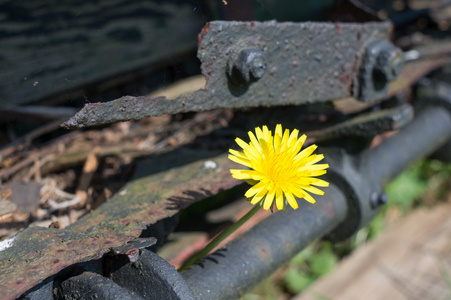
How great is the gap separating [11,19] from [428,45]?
7.07ft

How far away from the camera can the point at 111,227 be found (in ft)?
3.32

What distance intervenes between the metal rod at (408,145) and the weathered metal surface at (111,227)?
2.09 feet

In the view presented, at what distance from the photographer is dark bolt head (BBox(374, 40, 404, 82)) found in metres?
1.45

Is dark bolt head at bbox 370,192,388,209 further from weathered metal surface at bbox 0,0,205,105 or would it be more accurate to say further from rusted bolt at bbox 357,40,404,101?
weathered metal surface at bbox 0,0,205,105

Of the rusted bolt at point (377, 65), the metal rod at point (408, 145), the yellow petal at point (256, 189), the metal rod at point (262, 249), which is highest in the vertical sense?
the rusted bolt at point (377, 65)

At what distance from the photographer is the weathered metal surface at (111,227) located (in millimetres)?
837

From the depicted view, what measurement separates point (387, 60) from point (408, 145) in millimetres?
542

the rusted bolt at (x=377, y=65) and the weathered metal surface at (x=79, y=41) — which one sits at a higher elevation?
the weathered metal surface at (x=79, y=41)

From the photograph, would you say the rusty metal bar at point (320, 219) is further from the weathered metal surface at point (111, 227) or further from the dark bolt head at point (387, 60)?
the dark bolt head at point (387, 60)

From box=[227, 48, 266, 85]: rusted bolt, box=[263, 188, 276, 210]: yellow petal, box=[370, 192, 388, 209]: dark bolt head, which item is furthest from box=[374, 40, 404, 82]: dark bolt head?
box=[263, 188, 276, 210]: yellow petal

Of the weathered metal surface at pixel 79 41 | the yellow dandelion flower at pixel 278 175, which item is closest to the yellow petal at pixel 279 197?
the yellow dandelion flower at pixel 278 175

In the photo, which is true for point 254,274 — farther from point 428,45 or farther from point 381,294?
point 428,45

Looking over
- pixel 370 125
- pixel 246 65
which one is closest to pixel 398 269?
pixel 370 125

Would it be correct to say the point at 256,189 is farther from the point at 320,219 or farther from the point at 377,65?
the point at 377,65
